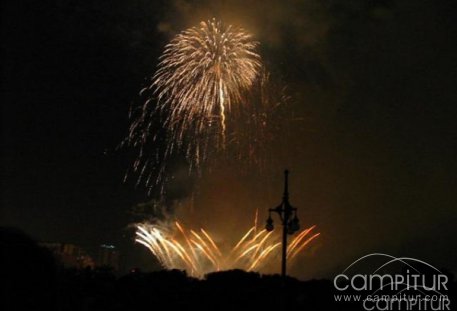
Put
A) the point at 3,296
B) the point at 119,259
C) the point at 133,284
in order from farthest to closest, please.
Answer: the point at 119,259 → the point at 133,284 → the point at 3,296

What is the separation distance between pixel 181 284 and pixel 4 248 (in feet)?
34.4

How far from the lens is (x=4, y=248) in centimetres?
463

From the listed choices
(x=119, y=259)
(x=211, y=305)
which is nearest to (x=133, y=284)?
(x=211, y=305)

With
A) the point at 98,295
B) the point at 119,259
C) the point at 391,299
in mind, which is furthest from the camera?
the point at 119,259

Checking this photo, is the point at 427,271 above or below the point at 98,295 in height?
above

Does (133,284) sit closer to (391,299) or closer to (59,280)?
(391,299)

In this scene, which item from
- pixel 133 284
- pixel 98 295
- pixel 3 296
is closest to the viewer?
pixel 3 296

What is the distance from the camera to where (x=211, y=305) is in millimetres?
12977

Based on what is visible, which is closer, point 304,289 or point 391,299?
point 391,299

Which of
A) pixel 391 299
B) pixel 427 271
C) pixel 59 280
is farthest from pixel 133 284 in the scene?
pixel 59 280

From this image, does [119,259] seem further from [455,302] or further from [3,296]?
[3,296]

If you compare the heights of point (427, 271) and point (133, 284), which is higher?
point (427, 271)

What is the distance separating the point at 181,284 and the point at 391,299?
5.90 meters

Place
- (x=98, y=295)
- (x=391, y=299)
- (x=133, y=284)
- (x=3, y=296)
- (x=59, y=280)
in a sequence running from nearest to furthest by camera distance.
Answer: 1. (x=3, y=296)
2. (x=59, y=280)
3. (x=391, y=299)
4. (x=98, y=295)
5. (x=133, y=284)
